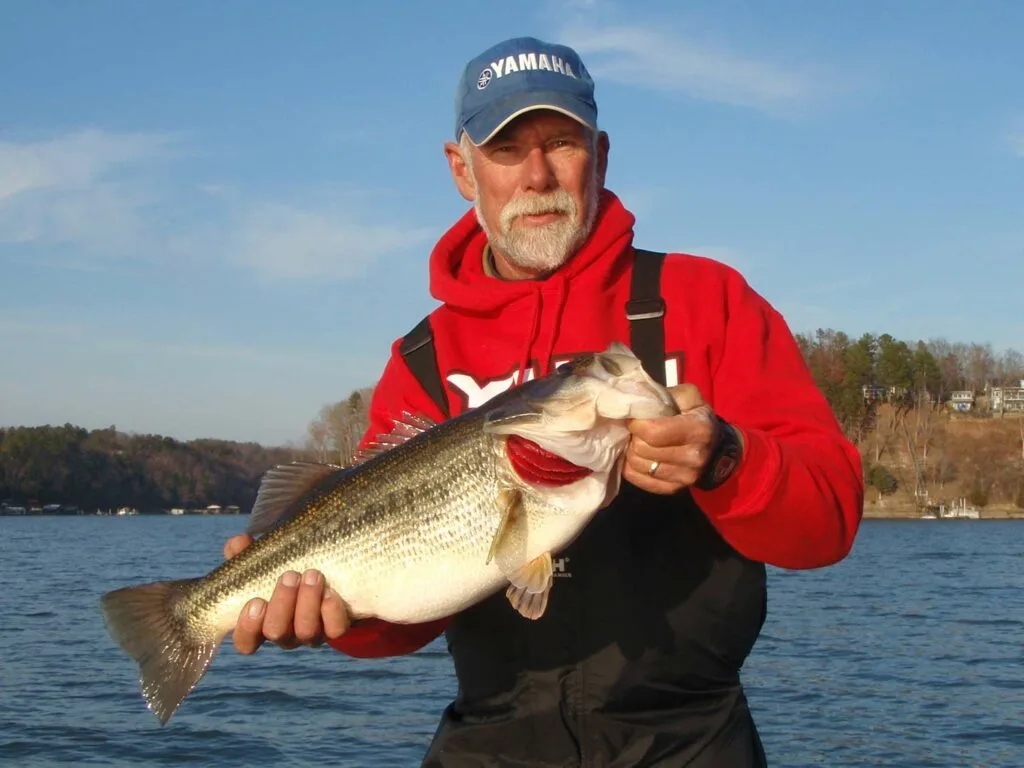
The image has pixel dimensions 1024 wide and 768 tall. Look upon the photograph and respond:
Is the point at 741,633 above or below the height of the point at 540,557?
below

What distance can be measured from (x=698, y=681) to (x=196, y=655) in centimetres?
179

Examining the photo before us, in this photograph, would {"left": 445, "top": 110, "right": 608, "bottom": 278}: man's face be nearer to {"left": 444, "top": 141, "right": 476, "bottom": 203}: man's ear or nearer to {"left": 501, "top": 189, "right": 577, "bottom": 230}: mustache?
{"left": 501, "top": 189, "right": 577, "bottom": 230}: mustache

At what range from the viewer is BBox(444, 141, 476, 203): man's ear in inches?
172

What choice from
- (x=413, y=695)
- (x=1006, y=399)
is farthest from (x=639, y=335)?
(x=1006, y=399)

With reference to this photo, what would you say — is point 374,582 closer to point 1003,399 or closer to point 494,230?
point 494,230

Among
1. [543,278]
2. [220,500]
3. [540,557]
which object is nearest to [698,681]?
[540,557]

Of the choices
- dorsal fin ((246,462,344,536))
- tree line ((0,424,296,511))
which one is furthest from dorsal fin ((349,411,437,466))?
tree line ((0,424,296,511))

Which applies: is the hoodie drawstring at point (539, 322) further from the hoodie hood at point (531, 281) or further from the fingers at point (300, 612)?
the fingers at point (300, 612)

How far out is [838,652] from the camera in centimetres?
2075

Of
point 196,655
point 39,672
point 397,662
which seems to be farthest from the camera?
point 397,662

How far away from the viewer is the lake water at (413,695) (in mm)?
13656

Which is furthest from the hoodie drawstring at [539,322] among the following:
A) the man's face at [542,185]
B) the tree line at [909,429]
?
the tree line at [909,429]

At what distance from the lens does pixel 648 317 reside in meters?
3.61

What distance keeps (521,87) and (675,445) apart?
5.49 feet
